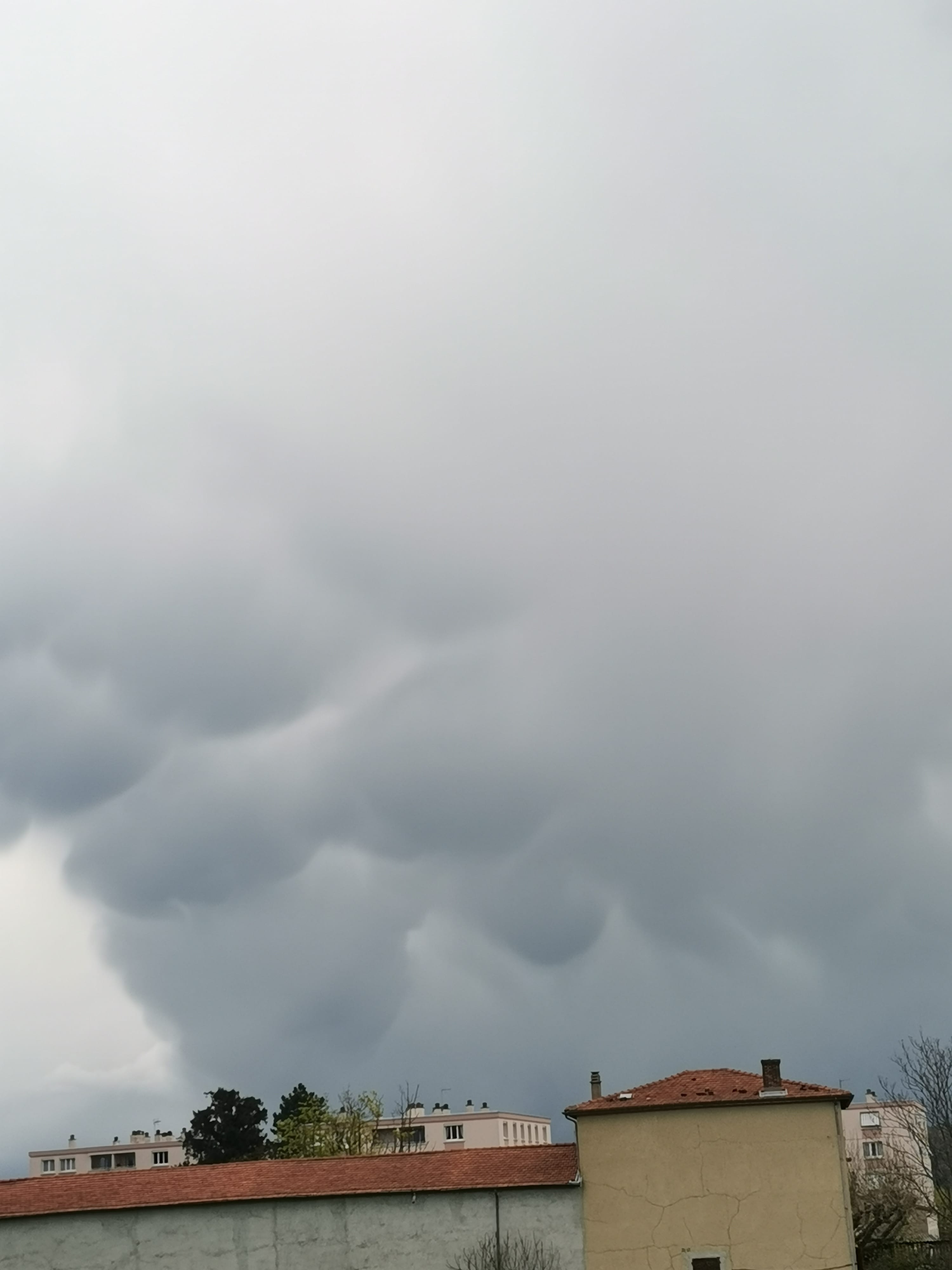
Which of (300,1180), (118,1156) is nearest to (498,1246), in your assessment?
(300,1180)

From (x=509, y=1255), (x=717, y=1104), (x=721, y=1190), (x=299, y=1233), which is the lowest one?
(x=509, y=1255)

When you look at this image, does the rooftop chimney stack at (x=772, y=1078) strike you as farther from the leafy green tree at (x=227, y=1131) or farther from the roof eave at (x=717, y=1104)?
the leafy green tree at (x=227, y=1131)

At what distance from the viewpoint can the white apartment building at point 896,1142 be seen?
239 feet

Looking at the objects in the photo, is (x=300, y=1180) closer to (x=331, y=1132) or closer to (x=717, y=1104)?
(x=717, y=1104)

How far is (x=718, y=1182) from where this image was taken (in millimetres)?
38938

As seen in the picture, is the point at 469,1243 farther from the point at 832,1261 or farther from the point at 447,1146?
the point at 447,1146

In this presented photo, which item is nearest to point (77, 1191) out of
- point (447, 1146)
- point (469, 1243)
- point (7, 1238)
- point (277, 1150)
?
point (7, 1238)

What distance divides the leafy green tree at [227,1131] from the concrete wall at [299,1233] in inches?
2862

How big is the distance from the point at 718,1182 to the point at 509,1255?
19.6 ft

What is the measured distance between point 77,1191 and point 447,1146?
92834mm

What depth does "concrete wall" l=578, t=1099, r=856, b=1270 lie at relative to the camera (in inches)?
1513

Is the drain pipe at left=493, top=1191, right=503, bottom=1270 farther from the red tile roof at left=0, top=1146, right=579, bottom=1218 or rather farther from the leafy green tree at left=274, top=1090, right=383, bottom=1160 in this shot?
the leafy green tree at left=274, top=1090, right=383, bottom=1160

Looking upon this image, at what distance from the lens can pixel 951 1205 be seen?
54219mm

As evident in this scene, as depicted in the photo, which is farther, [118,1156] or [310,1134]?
[118,1156]
